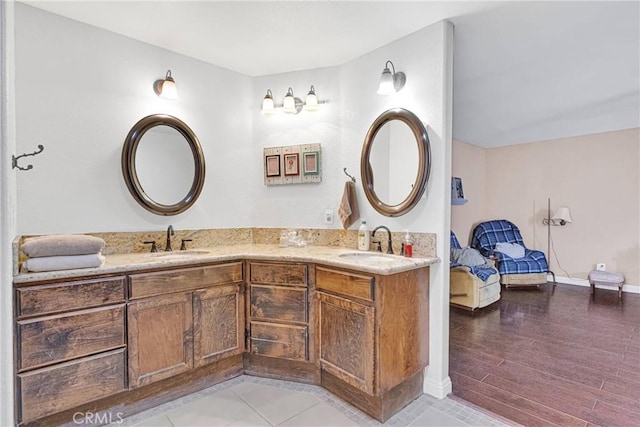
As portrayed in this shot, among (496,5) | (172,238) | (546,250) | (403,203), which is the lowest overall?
(546,250)

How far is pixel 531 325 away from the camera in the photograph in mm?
3295

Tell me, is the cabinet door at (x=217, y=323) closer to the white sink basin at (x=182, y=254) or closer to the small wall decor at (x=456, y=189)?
the white sink basin at (x=182, y=254)

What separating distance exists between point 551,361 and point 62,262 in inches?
133

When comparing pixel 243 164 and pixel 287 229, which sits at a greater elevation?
pixel 243 164

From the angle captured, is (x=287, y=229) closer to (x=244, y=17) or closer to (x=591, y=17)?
(x=244, y=17)

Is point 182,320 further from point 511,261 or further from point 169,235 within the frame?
point 511,261

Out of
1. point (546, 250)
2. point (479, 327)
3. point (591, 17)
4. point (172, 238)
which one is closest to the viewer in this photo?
point (591, 17)

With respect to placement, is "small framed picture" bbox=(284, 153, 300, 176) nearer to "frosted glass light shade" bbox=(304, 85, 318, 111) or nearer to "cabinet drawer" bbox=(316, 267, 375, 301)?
Answer: "frosted glass light shade" bbox=(304, 85, 318, 111)

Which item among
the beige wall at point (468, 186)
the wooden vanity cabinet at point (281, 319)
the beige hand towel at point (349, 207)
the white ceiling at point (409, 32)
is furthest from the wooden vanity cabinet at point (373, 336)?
the beige wall at point (468, 186)

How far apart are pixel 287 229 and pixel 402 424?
1686 millimetres

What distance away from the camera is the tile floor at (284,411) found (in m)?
1.84

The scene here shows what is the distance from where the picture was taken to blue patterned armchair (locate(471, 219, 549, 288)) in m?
4.72

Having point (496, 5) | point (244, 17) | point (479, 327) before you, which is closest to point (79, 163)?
point (244, 17)

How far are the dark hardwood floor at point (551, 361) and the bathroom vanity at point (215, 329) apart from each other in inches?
22.1
